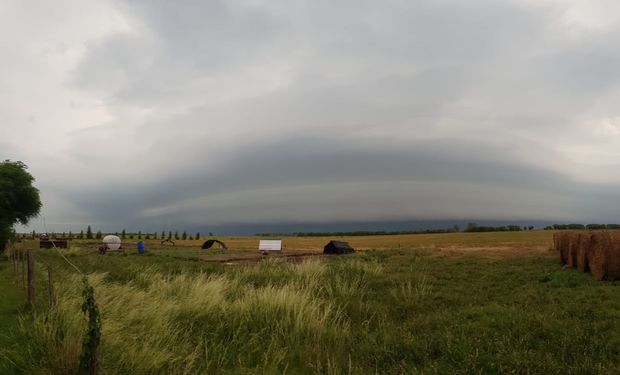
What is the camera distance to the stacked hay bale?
1377 cm

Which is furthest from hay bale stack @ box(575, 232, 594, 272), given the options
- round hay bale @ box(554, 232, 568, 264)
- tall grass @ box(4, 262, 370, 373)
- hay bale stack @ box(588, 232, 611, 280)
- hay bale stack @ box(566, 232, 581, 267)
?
tall grass @ box(4, 262, 370, 373)

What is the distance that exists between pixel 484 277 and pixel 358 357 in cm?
990

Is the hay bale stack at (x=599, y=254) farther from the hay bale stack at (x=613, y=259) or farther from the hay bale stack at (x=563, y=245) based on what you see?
the hay bale stack at (x=563, y=245)

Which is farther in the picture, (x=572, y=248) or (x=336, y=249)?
(x=336, y=249)

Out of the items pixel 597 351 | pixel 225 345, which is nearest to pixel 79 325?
pixel 225 345

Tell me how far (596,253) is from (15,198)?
36.2 m

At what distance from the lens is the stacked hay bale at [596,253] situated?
45.2ft

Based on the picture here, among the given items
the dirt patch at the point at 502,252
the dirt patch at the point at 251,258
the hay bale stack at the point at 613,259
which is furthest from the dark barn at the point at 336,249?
the hay bale stack at the point at 613,259

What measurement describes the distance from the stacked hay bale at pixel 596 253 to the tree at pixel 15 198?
35.1 m

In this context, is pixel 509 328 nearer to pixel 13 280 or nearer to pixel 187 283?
pixel 187 283

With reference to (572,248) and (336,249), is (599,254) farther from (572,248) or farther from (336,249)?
(336,249)

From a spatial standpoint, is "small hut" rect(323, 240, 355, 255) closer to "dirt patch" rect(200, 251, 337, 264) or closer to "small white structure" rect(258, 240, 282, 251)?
"dirt patch" rect(200, 251, 337, 264)

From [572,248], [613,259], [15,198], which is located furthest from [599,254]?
[15,198]

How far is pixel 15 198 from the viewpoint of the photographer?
33.3 m
